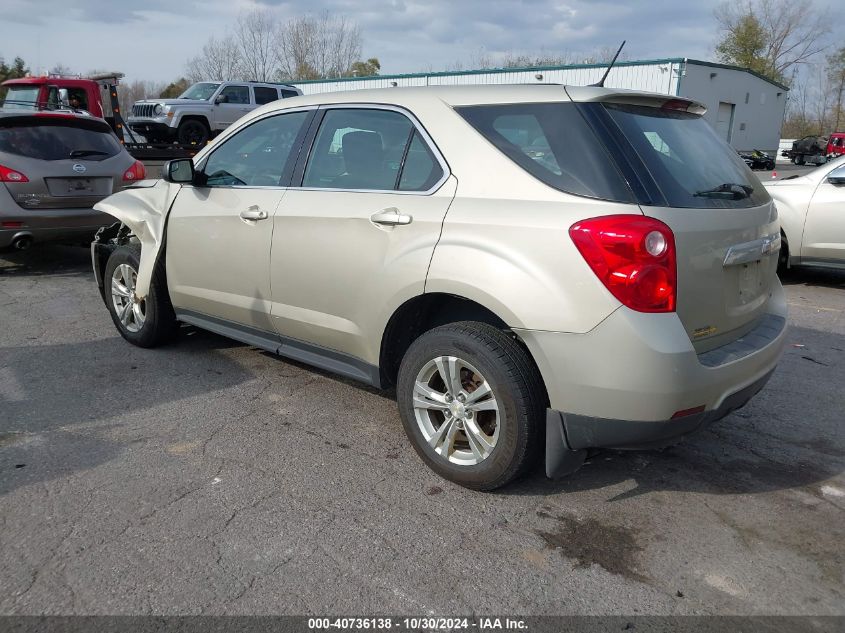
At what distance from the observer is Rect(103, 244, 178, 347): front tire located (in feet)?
16.5

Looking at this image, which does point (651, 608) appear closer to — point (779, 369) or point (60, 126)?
point (779, 369)

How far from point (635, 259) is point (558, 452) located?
0.87m

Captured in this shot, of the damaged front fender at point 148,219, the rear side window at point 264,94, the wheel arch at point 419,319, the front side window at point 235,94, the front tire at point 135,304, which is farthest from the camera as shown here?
the rear side window at point 264,94

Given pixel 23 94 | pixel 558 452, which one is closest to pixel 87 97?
pixel 23 94

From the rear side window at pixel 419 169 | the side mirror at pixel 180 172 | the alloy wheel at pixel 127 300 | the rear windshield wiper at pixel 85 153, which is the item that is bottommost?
the alloy wheel at pixel 127 300

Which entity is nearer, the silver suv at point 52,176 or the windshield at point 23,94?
the silver suv at point 52,176

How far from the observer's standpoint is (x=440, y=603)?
2520 millimetres

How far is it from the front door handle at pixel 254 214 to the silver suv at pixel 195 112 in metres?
15.2

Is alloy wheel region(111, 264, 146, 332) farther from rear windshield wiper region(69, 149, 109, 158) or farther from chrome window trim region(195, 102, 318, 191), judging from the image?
rear windshield wiper region(69, 149, 109, 158)

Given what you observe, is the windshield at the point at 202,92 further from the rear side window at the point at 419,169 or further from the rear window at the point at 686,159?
the rear window at the point at 686,159

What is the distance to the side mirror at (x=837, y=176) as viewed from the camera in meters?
7.59

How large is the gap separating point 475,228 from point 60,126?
22.1 ft

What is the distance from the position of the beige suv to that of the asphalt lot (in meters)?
0.36

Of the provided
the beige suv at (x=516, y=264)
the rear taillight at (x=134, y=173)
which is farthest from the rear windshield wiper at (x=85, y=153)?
the beige suv at (x=516, y=264)
